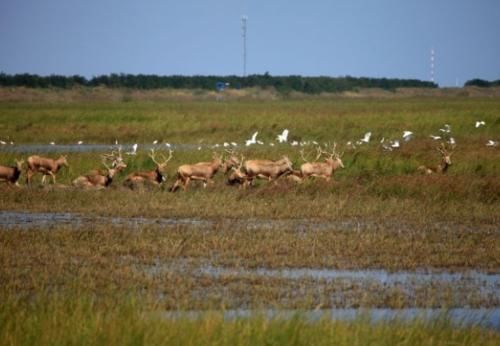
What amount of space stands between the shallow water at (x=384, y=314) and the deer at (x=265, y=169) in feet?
49.0

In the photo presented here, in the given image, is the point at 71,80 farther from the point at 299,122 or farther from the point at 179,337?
the point at 179,337

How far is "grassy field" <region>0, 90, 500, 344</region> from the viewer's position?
38.3 feet

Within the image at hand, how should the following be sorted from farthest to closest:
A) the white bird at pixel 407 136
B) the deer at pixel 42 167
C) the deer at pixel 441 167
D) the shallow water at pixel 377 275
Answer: the white bird at pixel 407 136, the deer at pixel 441 167, the deer at pixel 42 167, the shallow water at pixel 377 275

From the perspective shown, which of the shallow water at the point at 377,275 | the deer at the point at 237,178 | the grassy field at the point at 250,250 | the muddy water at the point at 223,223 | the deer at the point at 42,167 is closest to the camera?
the grassy field at the point at 250,250

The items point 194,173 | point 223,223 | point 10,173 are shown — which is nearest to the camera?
point 223,223

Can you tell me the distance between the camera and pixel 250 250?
18.5m

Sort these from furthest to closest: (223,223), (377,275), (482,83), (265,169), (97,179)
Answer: (482,83) → (265,169) → (97,179) → (223,223) → (377,275)

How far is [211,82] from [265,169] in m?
108

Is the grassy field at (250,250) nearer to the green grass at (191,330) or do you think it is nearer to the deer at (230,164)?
the green grass at (191,330)

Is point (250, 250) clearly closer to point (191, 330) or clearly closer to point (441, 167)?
point (191, 330)

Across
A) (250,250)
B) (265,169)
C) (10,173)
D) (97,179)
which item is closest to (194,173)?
(265,169)

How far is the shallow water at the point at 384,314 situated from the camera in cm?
1223

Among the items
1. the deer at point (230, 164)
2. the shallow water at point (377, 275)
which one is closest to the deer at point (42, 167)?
the deer at point (230, 164)

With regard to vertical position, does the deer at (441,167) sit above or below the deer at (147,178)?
above
